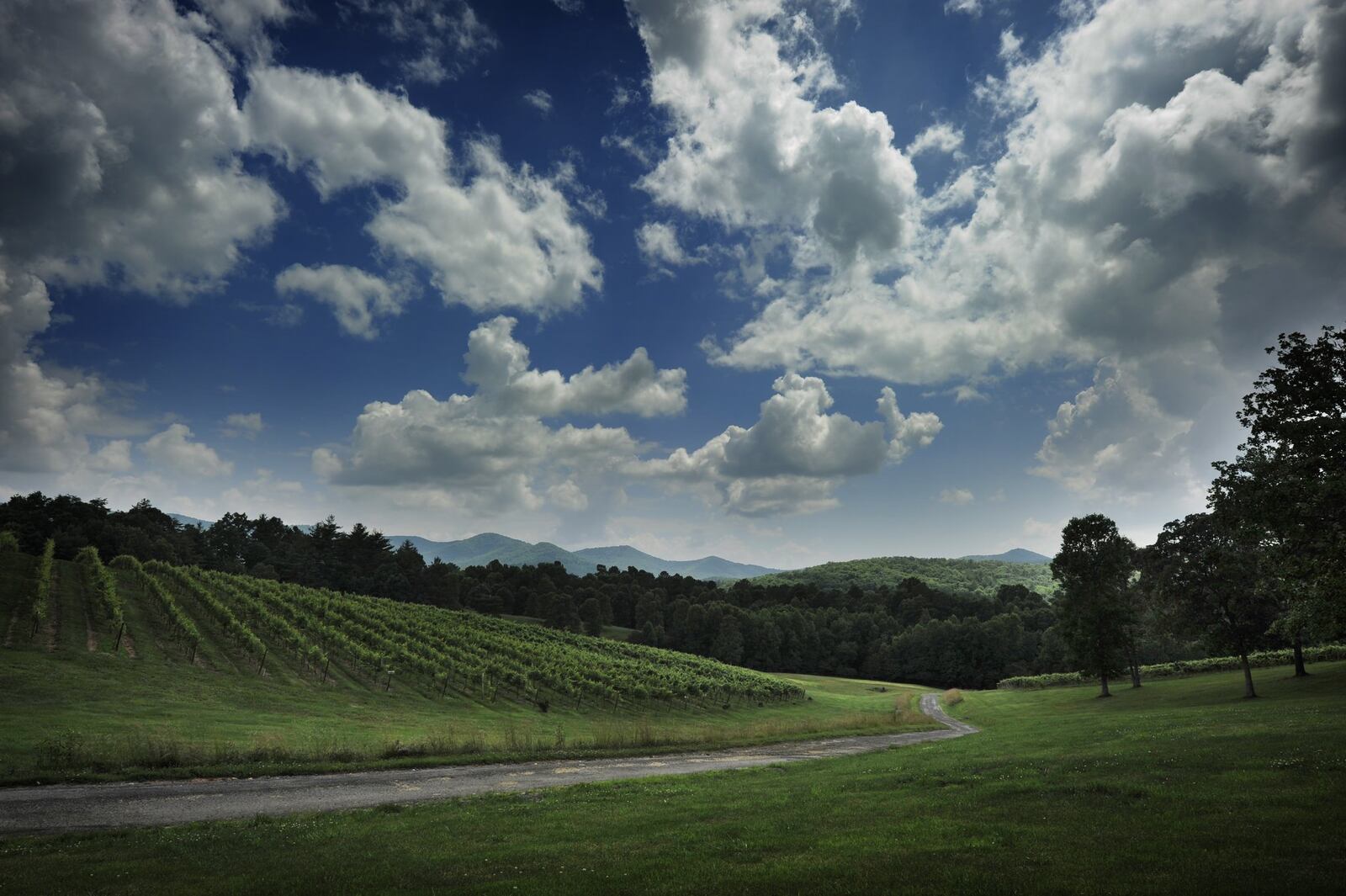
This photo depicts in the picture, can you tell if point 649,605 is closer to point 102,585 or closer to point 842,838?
point 102,585

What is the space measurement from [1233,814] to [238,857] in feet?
63.4

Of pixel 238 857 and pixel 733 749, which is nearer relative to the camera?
pixel 238 857

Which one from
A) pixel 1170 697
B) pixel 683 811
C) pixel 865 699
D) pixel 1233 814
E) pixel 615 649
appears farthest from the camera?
pixel 615 649

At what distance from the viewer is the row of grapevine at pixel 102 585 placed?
174 feet

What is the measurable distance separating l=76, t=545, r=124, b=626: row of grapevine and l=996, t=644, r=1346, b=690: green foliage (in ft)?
280

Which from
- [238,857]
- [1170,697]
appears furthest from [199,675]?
[1170,697]

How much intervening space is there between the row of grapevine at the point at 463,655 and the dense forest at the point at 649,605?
165ft

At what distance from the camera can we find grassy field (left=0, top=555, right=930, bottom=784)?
24.6m

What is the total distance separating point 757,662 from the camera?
5650 inches

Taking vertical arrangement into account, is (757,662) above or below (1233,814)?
below

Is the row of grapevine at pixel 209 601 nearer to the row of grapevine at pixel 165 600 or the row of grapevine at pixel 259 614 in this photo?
the row of grapevine at pixel 259 614

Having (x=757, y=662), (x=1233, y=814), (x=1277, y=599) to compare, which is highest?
(x=1277, y=599)

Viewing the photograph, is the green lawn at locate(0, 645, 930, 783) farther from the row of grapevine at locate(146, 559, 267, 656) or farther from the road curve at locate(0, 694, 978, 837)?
the row of grapevine at locate(146, 559, 267, 656)

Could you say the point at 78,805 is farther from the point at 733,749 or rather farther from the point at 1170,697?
the point at 1170,697
